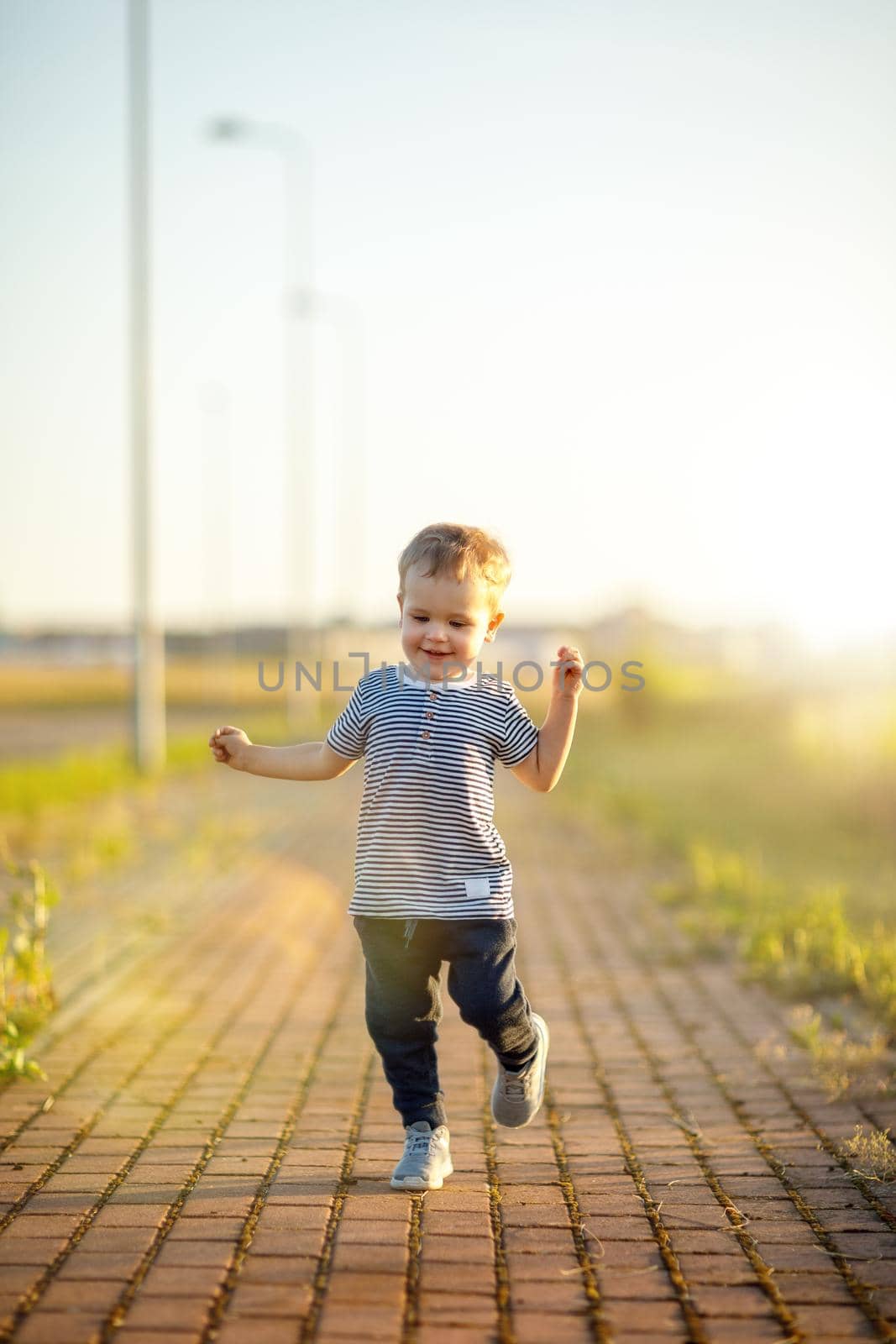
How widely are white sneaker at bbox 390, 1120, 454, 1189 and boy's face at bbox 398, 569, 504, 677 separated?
112 centimetres

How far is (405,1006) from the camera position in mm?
3434

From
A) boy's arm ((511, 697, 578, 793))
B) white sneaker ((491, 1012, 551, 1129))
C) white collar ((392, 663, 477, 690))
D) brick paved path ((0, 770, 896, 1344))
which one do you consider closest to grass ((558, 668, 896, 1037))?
brick paved path ((0, 770, 896, 1344))

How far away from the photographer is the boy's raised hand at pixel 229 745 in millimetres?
3553

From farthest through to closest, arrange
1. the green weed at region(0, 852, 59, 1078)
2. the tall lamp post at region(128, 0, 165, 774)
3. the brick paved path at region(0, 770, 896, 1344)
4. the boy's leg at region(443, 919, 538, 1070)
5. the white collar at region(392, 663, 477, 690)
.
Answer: the tall lamp post at region(128, 0, 165, 774)
the green weed at region(0, 852, 59, 1078)
the white collar at region(392, 663, 477, 690)
the boy's leg at region(443, 919, 538, 1070)
the brick paved path at region(0, 770, 896, 1344)

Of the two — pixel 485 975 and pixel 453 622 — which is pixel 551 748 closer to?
pixel 453 622

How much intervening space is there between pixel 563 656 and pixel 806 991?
269 cm

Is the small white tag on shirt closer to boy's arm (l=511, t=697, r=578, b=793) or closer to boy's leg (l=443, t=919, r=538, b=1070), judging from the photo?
boy's leg (l=443, t=919, r=538, b=1070)

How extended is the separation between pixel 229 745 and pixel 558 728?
0.83 metres

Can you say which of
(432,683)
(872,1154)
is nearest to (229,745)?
(432,683)

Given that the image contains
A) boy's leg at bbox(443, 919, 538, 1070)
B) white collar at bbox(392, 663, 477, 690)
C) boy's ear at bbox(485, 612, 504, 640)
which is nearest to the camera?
boy's leg at bbox(443, 919, 538, 1070)

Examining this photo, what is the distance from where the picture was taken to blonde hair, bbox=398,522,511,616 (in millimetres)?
3389

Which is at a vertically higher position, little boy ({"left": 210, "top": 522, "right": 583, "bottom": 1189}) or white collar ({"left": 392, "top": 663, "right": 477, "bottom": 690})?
white collar ({"left": 392, "top": 663, "right": 477, "bottom": 690})

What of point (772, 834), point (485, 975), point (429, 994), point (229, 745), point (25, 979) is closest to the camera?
point (485, 975)

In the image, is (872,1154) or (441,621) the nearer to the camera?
(441,621)
